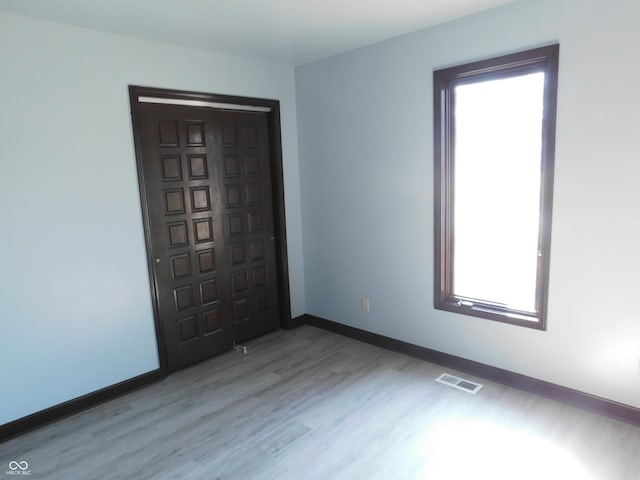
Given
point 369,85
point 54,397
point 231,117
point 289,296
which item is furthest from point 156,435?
point 369,85

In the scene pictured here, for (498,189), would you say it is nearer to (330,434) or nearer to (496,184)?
(496,184)

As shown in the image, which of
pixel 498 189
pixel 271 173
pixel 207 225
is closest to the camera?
pixel 498 189

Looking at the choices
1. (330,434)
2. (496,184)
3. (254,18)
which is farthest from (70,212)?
(496,184)

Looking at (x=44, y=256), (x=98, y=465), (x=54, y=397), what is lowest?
(x=98, y=465)

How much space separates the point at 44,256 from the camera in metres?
2.60

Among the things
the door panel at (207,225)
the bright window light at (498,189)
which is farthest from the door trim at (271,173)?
the bright window light at (498,189)

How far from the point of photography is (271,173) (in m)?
3.91

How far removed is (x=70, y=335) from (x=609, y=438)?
3301 millimetres

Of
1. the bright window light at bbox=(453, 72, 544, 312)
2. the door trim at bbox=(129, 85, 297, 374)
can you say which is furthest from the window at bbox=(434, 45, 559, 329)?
the door trim at bbox=(129, 85, 297, 374)

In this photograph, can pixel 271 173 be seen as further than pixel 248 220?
Yes

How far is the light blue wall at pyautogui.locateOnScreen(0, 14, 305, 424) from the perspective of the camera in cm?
248

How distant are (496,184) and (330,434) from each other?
6.43ft

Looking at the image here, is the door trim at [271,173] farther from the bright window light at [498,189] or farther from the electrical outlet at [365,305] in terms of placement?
the bright window light at [498,189]

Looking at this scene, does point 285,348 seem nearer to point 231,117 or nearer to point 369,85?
point 231,117
